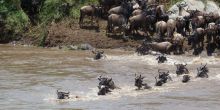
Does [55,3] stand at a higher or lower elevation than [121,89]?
higher

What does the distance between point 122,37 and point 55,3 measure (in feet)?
15.4

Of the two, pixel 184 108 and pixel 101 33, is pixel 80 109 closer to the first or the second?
pixel 184 108

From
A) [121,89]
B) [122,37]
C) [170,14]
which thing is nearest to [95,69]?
[121,89]

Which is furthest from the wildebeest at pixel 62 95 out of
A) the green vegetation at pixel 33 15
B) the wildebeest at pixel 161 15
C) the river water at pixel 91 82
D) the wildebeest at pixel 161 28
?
the green vegetation at pixel 33 15

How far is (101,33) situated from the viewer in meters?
27.2

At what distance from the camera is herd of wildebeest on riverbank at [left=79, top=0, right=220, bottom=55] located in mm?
24594

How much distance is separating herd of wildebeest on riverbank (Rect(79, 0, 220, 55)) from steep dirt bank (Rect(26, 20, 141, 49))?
0.41 meters

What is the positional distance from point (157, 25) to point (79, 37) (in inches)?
144

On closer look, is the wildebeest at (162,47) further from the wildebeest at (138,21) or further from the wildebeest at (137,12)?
the wildebeest at (137,12)

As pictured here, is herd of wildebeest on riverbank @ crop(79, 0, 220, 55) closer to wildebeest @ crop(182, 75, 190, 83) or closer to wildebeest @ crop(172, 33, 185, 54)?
wildebeest @ crop(172, 33, 185, 54)

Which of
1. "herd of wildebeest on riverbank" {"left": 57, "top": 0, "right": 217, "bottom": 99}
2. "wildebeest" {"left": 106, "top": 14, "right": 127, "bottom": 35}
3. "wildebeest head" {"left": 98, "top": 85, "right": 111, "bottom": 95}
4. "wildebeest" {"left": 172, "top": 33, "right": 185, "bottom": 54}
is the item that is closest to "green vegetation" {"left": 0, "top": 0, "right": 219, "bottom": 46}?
"herd of wildebeest on riverbank" {"left": 57, "top": 0, "right": 217, "bottom": 99}

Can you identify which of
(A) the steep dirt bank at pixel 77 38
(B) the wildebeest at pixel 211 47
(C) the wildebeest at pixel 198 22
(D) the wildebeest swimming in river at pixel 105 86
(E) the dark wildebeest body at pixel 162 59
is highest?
(C) the wildebeest at pixel 198 22

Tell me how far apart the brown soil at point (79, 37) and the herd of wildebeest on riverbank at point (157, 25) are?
1.30ft

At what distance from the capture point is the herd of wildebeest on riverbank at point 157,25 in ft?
80.5
